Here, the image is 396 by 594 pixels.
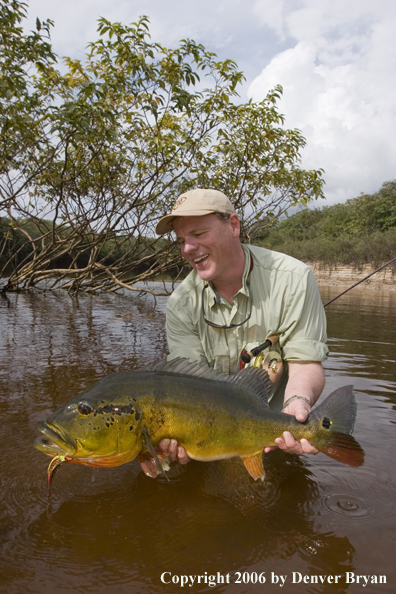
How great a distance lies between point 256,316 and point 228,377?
79 cm

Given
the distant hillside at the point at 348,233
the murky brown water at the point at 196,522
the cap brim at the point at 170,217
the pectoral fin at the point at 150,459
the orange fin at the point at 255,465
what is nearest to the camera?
the murky brown water at the point at 196,522

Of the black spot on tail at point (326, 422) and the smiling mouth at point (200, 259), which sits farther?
the smiling mouth at point (200, 259)

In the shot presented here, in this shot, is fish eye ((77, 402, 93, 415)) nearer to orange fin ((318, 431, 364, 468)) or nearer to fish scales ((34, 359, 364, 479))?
fish scales ((34, 359, 364, 479))

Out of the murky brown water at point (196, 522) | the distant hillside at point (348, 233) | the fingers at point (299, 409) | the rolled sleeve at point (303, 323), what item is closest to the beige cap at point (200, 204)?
the rolled sleeve at point (303, 323)

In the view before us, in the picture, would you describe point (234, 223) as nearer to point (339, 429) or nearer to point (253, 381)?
point (253, 381)

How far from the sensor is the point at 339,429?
250cm

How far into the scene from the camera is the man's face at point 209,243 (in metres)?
3.31

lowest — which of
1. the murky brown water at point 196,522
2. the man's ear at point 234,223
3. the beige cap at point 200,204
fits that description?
the murky brown water at point 196,522

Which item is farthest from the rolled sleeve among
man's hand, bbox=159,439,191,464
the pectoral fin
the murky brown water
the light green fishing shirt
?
the pectoral fin

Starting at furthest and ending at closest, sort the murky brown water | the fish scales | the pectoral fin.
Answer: the pectoral fin, the fish scales, the murky brown water

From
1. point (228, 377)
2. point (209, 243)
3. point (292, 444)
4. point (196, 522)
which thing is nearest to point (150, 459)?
point (196, 522)

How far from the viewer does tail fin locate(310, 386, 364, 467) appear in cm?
246

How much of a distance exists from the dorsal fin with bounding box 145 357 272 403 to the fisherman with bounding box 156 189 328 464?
0.90ft

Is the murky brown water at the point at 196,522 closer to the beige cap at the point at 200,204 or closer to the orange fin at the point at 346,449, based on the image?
the orange fin at the point at 346,449
